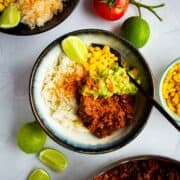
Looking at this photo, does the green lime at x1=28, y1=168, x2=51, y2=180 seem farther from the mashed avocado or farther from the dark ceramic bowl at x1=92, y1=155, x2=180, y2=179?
the mashed avocado

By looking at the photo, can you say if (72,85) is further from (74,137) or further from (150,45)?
(150,45)

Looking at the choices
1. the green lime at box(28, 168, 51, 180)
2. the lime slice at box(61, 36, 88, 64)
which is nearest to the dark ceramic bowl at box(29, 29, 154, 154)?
the lime slice at box(61, 36, 88, 64)

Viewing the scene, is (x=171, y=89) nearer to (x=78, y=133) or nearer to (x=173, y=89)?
(x=173, y=89)

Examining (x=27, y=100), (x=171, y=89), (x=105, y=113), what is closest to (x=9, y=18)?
(x=27, y=100)

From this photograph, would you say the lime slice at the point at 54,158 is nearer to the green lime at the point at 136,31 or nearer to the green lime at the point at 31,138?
the green lime at the point at 31,138

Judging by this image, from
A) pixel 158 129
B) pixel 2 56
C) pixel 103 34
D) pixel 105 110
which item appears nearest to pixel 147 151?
pixel 158 129
